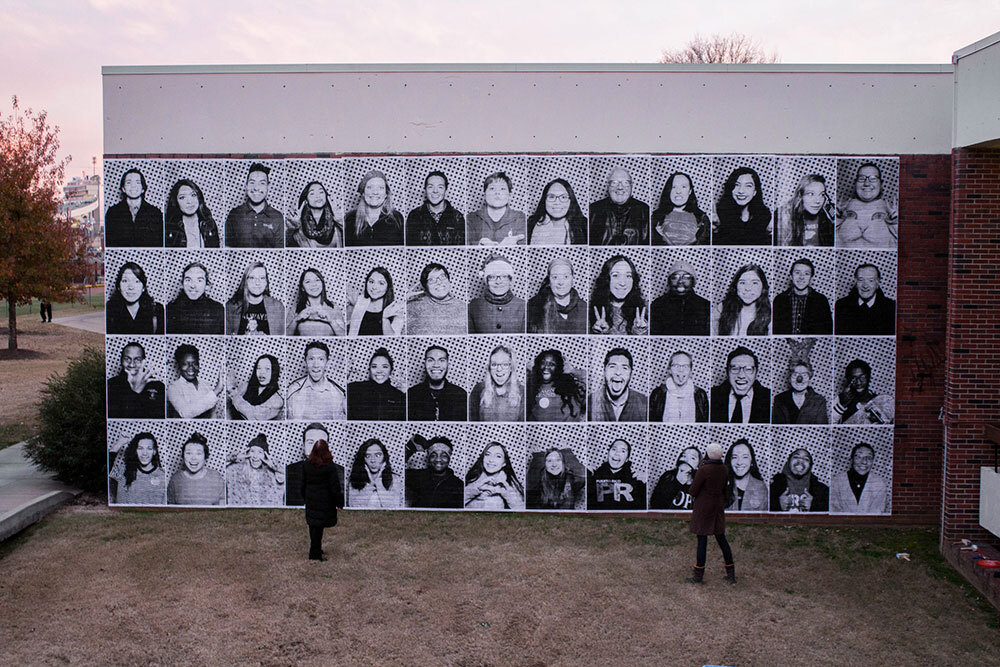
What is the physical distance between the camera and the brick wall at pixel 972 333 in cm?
1081

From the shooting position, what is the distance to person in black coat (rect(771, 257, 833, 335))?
11.9 metres

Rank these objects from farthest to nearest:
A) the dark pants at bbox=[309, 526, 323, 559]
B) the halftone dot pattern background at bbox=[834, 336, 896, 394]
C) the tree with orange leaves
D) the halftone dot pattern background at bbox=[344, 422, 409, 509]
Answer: the tree with orange leaves
the halftone dot pattern background at bbox=[344, 422, 409, 509]
the halftone dot pattern background at bbox=[834, 336, 896, 394]
the dark pants at bbox=[309, 526, 323, 559]

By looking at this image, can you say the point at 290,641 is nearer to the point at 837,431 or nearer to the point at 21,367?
the point at 837,431

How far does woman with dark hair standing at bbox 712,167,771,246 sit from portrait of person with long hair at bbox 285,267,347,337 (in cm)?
565

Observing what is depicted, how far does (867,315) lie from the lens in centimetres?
1191

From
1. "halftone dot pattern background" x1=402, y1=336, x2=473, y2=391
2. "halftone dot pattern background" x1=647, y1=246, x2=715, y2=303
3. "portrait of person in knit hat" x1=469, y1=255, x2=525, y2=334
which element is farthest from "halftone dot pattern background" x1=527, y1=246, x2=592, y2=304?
"halftone dot pattern background" x1=402, y1=336, x2=473, y2=391

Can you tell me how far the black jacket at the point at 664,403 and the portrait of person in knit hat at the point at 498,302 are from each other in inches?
86.1

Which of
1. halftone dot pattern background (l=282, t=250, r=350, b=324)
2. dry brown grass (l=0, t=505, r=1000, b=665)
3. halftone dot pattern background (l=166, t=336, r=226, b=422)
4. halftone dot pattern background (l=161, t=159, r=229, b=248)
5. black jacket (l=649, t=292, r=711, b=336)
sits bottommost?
dry brown grass (l=0, t=505, r=1000, b=665)

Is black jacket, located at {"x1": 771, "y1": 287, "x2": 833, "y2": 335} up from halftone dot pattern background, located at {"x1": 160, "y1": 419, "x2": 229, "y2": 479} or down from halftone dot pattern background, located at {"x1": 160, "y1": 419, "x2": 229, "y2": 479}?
up

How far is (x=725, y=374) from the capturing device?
1202 centimetres

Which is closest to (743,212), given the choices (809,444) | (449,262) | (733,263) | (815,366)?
(733,263)

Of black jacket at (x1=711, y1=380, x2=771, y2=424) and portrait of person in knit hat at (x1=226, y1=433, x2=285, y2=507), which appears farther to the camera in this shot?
portrait of person in knit hat at (x1=226, y1=433, x2=285, y2=507)

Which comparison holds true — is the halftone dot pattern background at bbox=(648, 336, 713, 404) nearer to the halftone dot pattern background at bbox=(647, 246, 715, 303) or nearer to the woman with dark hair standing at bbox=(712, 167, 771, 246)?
the halftone dot pattern background at bbox=(647, 246, 715, 303)

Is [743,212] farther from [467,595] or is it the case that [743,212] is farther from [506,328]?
[467,595]
